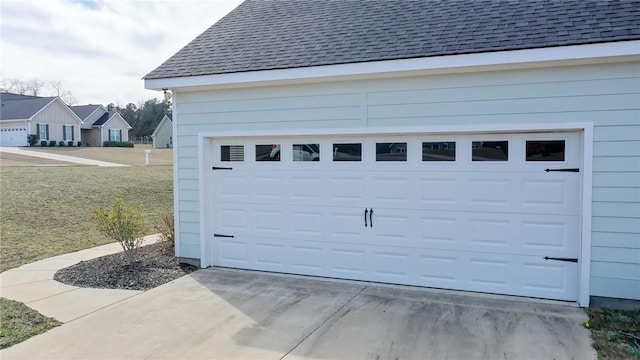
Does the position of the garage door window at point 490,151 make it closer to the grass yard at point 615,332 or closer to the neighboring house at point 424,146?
the neighboring house at point 424,146

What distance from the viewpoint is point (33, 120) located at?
38.9 meters

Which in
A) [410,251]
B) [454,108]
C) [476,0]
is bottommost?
[410,251]

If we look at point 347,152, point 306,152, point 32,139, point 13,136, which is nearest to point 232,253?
point 306,152

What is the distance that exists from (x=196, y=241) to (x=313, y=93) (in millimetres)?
3074

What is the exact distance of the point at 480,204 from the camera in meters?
5.82

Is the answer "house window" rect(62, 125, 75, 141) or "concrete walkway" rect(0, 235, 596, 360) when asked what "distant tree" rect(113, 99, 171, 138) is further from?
"concrete walkway" rect(0, 235, 596, 360)

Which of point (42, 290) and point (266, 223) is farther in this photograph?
point (266, 223)

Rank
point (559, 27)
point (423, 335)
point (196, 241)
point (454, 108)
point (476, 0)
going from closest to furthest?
point (423, 335) < point (559, 27) < point (454, 108) < point (476, 0) < point (196, 241)

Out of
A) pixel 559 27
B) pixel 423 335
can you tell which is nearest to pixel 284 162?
pixel 423 335

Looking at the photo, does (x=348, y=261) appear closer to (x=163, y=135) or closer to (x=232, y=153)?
(x=232, y=153)

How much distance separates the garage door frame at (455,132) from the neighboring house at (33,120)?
128 feet

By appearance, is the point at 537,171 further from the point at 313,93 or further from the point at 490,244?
the point at 313,93

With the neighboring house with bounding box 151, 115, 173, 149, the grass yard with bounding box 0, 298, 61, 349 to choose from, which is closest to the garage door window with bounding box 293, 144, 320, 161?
the grass yard with bounding box 0, 298, 61, 349

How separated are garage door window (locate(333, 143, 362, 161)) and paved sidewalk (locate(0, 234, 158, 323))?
333cm
